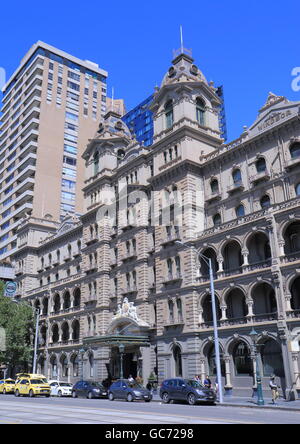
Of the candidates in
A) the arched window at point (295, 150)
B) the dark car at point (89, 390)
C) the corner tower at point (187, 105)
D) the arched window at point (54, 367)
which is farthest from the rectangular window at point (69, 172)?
the arched window at point (295, 150)

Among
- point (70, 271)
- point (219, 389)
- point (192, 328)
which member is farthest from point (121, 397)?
point (70, 271)

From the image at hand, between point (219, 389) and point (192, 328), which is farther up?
point (192, 328)

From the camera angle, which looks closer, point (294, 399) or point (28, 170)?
point (294, 399)

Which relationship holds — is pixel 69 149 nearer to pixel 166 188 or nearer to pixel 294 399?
pixel 166 188

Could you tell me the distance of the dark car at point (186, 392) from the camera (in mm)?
28297

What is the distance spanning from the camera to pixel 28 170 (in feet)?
294

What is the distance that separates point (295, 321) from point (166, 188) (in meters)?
20.2

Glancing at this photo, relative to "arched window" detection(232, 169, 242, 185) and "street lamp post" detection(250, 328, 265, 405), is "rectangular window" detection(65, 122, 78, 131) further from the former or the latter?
"street lamp post" detection(250, 328, 265, 405)

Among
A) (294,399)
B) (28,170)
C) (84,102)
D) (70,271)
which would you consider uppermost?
(84,102)

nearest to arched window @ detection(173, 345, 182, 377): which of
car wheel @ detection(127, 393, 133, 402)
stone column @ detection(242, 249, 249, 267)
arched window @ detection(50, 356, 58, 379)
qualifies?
car wheel @ detection(127, 393, 133, 402)

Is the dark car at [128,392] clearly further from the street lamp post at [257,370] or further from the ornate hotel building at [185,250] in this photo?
the street lamp post at [257,370]

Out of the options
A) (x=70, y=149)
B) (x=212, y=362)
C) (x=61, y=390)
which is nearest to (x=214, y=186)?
(x=212, y=362)

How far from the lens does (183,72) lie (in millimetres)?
48781
